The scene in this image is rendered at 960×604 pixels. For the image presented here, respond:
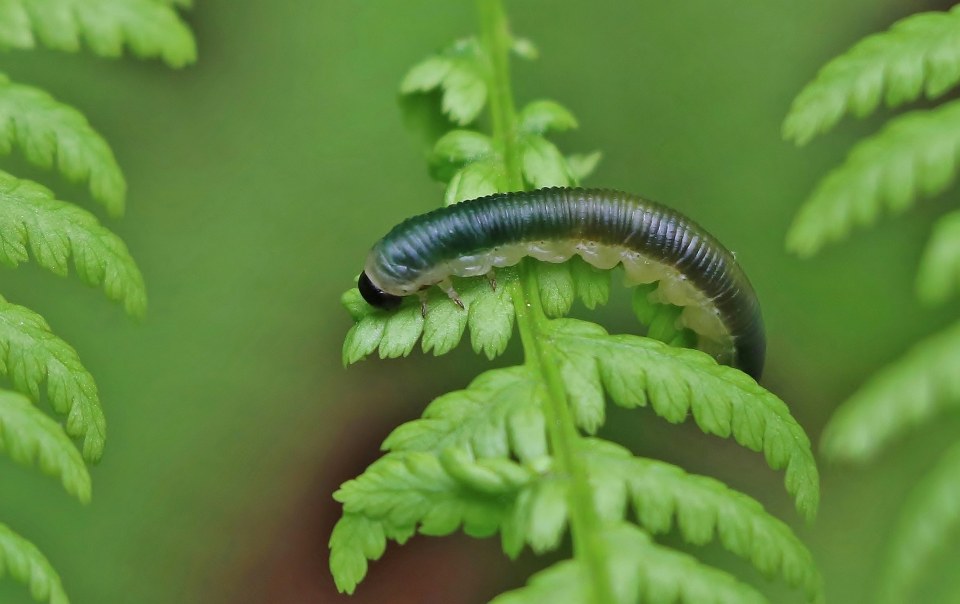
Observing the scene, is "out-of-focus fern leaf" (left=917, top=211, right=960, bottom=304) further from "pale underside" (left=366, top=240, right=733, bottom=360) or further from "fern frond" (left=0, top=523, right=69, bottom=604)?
"fern frond" (left=0, top=523, right=69, bottom=604)

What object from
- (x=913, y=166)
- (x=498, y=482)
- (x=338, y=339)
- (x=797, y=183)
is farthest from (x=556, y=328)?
(x=797, y=183)

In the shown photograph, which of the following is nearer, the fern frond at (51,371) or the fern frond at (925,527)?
the fern frond at (925,527)

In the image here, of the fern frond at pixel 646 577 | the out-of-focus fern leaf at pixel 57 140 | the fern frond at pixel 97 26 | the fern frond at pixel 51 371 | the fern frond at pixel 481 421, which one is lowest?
the fern frond at pixel 646 577

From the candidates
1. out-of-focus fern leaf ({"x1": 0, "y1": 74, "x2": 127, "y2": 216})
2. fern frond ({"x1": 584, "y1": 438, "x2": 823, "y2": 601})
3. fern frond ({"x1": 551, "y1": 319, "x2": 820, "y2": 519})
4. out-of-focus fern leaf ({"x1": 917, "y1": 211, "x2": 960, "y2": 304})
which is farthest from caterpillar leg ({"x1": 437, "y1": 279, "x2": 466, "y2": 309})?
out-of-focus fern leaf ({"x1": 917, "y1": 211, "x2": 960, "y2": 304})

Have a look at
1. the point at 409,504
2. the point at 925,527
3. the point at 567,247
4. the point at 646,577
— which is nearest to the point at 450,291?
the point at 567,247

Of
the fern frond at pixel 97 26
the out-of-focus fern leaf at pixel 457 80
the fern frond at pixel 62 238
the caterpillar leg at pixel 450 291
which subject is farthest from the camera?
the out-of-focus fern leaf at pixel 457 80

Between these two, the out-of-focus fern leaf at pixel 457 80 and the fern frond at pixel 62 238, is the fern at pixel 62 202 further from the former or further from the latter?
the out-of-focus fern leaf at pixel 457 80

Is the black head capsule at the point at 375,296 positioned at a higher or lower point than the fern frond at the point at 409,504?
higher

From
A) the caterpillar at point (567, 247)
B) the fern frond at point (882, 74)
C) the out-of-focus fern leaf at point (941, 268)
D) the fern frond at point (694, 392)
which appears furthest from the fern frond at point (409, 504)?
the fern frond at point (882, 74)
